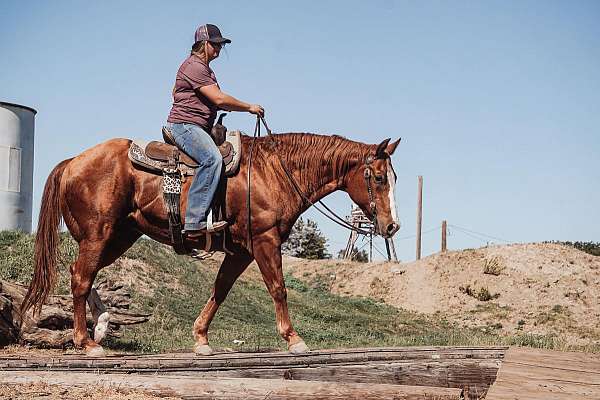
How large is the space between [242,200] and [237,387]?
2.34m

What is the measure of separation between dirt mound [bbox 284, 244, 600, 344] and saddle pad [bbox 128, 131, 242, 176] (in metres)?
20.1

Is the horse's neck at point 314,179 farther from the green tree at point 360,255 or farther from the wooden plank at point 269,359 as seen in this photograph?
the green tree at point 360,255

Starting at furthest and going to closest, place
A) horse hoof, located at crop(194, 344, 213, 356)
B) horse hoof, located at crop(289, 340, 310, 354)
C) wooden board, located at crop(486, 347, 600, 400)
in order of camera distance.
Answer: horse hoof, located at crop(194, 344, 213, 356) → horse hoof, located at crop(289, 340, 310, 354) → wooden board, located at crop(486, 347, 600, 400)

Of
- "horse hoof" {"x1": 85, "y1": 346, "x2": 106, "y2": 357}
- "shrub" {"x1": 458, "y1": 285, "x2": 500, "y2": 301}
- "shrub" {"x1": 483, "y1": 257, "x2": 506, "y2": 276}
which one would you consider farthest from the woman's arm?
"shrub" {"x1": 483, "y1": 257, "x2": 506, "y2": 276}

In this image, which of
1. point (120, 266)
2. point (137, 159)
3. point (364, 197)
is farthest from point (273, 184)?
point (120, 266)

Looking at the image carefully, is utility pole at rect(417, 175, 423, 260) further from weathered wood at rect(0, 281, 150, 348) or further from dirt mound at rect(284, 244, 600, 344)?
weathered wood at rect(0, 281, 150, 348)

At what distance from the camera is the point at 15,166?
22.5 meters

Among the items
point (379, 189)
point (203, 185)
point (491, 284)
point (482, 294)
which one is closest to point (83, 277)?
point (203, 185)

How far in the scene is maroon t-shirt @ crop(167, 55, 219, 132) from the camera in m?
7.72

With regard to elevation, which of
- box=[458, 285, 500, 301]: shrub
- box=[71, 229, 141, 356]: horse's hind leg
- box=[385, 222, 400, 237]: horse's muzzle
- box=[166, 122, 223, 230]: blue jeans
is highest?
box=[166, 122, 223, 230]: blue jeans

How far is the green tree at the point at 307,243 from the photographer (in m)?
43.4

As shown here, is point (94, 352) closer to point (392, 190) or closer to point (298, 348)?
point (298, 348)

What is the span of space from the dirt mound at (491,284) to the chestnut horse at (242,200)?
1964cm

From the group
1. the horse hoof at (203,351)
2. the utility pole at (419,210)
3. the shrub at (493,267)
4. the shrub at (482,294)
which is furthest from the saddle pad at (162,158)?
the utility pole at (419,210)
